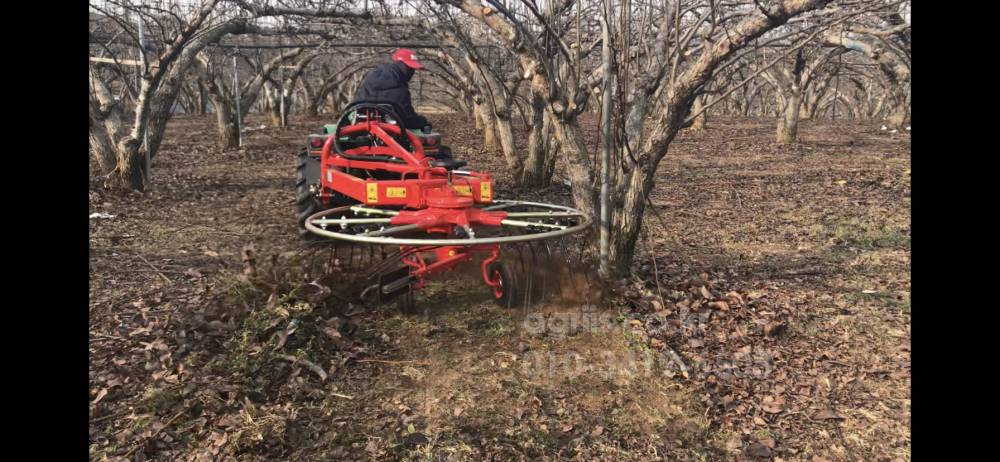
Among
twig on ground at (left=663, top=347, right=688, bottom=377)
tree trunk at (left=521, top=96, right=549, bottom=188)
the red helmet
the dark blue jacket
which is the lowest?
twig on ground at (left=663, top=347, right=688, bottom=377)

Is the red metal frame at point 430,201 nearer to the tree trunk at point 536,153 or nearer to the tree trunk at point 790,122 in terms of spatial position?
the tree trunk at point 536,153

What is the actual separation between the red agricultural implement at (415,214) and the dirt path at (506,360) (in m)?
0.32

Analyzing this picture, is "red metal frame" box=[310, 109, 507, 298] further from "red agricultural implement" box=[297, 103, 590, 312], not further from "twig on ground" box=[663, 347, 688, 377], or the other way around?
"twig on ground" box=[663, 347, 688, 377]

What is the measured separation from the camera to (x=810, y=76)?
51.8 feet

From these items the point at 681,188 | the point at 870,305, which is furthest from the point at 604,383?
the point at 681,188

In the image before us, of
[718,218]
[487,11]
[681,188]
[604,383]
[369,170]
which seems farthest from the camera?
→ [681,188]

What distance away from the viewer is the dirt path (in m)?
2.94

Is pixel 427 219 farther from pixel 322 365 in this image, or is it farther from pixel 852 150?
pixel 852 150

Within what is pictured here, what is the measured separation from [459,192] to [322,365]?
1467mm

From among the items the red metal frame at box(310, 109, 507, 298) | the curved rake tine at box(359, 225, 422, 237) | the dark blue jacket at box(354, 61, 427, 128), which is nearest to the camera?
the curved rake tine at box(359, 225, 422, 237)

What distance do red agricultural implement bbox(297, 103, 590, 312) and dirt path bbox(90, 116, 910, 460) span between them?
1.04 ft

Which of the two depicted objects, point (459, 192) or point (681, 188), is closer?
point (459, 192)

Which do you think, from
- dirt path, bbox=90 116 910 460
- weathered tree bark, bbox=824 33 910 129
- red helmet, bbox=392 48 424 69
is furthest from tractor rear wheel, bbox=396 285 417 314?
weathered tree bark, bbox=824 33 910 129

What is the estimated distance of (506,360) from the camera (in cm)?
376
